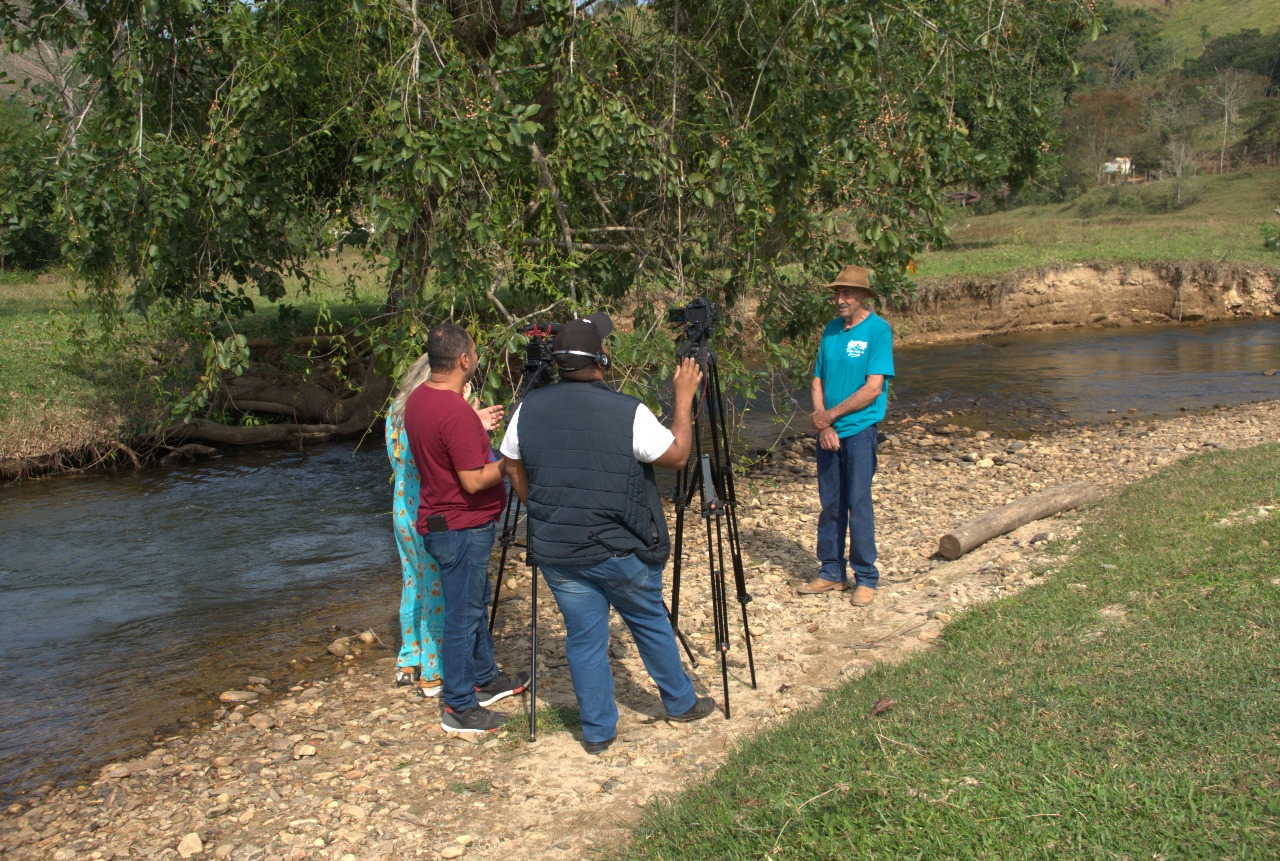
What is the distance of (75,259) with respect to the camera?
7.90 metres

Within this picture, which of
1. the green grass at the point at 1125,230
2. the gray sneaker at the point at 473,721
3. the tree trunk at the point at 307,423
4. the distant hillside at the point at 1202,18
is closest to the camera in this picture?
the gray sneaker at the point at 473,721

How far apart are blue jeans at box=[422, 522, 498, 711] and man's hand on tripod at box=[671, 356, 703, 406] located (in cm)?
135

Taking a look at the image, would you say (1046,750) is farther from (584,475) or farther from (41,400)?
(41,400)

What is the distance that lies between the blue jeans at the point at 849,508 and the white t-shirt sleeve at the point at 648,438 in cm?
250

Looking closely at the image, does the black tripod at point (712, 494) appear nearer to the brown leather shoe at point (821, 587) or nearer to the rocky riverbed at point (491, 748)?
the rocky riverbed at point (491, 748)

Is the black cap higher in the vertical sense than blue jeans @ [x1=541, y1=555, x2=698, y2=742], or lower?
higher

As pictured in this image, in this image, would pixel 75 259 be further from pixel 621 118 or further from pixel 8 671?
pixel 621 118

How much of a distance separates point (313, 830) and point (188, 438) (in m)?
12.0

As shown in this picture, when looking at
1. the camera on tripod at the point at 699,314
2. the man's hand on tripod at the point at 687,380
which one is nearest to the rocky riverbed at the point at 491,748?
the man's hand on tripod at the point at 687,380

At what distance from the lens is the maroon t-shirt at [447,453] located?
5148mm

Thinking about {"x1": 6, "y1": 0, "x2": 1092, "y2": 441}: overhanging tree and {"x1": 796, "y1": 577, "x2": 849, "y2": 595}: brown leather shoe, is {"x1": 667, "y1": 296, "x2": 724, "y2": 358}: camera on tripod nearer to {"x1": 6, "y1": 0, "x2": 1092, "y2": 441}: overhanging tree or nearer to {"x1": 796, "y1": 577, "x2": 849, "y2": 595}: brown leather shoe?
{"x1": 6, "y1": 0, "x2": 1092, "y2": 441}: overhanging tree

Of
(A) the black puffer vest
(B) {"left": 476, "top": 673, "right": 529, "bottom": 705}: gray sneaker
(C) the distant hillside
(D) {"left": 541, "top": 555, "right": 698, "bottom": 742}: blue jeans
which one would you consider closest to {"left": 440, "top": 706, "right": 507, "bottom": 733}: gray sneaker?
(B) {"left": 476, "top": 673, "right": 529, "bottom": 705}: gray sneaker

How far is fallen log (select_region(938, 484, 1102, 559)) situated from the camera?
7926mm

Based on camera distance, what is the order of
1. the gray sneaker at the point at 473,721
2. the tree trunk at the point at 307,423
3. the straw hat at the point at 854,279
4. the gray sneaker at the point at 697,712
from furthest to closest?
the tree trunk at the point at 307,423 → the straw hat at the point at 854,279 → the gray sneaker at the point at 473,721 → the gray sneaker at the point at 697,712
